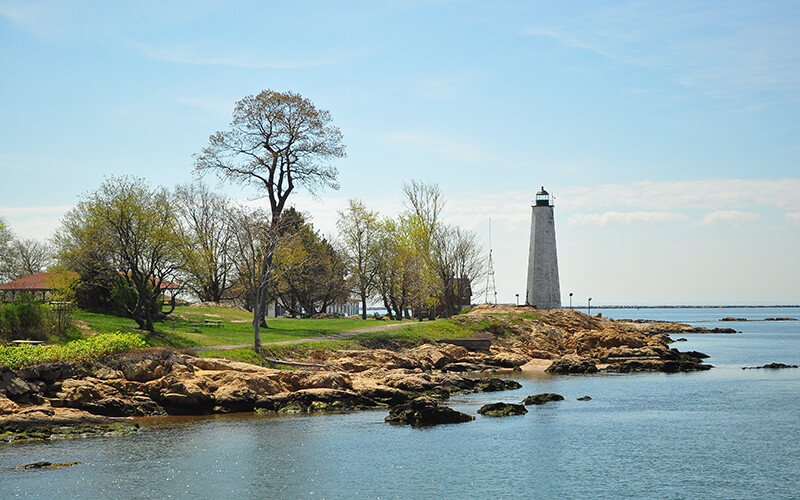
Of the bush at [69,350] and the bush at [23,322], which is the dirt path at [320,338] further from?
the bush at [23,322]

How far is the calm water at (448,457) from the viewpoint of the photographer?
65.0 feet

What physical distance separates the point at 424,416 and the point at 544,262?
161 feet

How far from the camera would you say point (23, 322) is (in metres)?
34.2

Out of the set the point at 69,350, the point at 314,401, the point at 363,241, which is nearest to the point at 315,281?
the point at 363,241

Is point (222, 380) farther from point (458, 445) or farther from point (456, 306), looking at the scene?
point (456, 306)

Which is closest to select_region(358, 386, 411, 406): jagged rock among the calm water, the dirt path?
the calm water

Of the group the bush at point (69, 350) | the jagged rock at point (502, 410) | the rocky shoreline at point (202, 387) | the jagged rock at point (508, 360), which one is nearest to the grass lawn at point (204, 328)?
the bush at point (69, 350)

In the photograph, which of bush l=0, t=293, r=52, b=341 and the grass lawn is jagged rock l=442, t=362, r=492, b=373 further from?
bush l=0, t=293, r=52, b=341

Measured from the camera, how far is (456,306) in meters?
84.1

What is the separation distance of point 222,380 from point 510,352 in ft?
92.4

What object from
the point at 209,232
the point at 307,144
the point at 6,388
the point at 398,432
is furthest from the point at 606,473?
the point at 209,232

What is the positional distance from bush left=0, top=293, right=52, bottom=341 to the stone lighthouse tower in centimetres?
5028

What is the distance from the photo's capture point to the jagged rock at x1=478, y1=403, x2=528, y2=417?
30.6 metres

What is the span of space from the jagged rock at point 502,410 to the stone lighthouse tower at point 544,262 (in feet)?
149
